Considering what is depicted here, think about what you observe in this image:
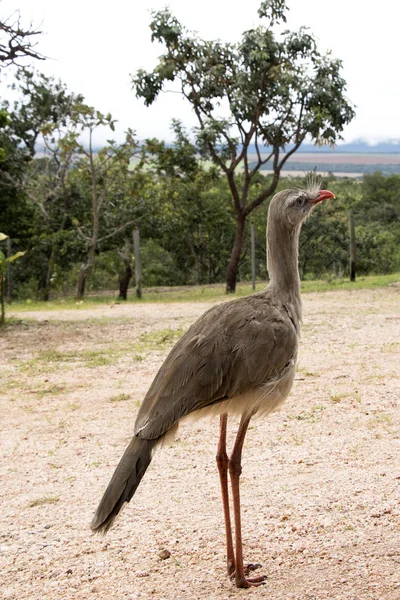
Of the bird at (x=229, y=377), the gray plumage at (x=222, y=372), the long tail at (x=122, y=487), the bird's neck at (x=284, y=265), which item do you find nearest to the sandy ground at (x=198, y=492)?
the bird at (x=229, y=377)

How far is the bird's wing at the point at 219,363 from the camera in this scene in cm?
260

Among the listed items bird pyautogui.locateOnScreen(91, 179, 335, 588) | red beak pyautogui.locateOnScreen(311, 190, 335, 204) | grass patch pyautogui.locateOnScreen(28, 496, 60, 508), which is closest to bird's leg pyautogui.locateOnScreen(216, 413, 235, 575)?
bird pyautogui.locateOnScreen(91, 179, 335, 588)

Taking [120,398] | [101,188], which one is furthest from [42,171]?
[120,398]

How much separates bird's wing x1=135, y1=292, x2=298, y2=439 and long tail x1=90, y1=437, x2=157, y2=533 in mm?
79

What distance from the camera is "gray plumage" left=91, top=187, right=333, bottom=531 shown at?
2514mm

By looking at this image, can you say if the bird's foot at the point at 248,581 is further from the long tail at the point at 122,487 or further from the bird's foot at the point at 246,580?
the long tail at the point at 122,487

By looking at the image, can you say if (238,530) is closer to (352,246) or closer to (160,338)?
(160,338)

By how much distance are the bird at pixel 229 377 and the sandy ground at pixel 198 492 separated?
9.9 inches

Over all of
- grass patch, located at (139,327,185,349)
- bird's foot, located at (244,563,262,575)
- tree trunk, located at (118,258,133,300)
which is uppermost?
tree trunk, located at (118,258,133,300)

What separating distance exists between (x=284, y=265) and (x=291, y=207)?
25 centimetres

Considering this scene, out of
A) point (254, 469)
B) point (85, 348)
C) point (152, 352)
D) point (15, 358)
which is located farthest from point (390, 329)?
point (254, 469)

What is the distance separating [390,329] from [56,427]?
4.75m

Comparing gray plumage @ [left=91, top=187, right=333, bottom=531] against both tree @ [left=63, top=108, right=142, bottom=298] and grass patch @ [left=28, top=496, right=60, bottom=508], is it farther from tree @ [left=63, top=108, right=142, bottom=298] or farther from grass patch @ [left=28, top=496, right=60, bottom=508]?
tree @ [left=63, top=108, right=142, bottom=298]

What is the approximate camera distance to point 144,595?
263cm
